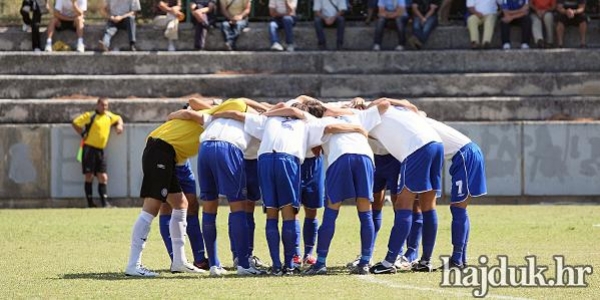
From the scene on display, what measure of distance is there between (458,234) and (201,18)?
16.7 m

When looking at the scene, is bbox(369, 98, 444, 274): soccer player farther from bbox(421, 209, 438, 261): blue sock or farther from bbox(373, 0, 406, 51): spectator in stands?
bbox(373, 0, 406, 51): spectator in stands

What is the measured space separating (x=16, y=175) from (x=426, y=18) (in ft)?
31.5

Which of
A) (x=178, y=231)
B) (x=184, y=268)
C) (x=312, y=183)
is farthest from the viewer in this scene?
(x=312, y=183)

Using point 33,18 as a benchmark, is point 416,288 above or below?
below

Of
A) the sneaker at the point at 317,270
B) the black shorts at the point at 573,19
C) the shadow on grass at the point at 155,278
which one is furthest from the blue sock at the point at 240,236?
the black shorts at the point at 573,19

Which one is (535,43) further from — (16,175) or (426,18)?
(16,175)

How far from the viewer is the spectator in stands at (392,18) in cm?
3088

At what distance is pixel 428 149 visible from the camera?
15.0m

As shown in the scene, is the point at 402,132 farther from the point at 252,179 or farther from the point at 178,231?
the point at 178,231

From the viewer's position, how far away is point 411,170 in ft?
49.0

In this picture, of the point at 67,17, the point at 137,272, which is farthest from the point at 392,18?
the point at 137,272

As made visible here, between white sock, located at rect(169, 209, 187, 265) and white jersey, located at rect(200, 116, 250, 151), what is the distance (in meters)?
0.99

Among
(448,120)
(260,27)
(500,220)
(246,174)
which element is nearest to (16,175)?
Result: (260,27)

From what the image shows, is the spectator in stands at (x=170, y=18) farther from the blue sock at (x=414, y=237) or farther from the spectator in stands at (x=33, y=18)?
the blue sock at (x=414, y=237)
